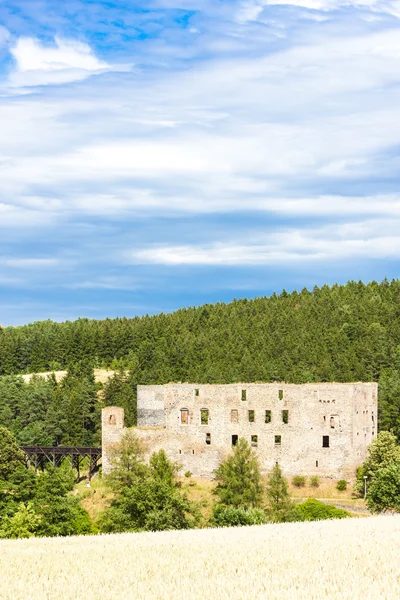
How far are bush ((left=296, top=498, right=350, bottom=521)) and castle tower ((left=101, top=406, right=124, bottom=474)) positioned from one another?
23.3 meters

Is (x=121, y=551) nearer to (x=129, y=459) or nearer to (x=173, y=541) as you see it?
(x=173, y=541)

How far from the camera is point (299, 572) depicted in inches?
1073

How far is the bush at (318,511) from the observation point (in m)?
68.7

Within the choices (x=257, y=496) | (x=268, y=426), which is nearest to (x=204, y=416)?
(x=268, y=426)

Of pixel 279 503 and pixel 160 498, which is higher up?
pixel 160 498

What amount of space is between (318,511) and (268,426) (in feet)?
60.3

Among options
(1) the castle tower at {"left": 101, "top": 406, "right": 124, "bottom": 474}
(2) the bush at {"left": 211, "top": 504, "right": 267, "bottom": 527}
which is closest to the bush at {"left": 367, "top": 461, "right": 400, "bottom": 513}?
(2) the bush at {"left": 211, "top": 504, "right": 267, "bottom": 527}

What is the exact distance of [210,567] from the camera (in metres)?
28.5

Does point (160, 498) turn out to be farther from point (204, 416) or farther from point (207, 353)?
point (207, 353)

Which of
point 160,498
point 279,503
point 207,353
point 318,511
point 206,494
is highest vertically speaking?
point 207,353

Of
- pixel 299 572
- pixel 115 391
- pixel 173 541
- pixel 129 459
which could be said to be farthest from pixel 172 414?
pixel 299 572

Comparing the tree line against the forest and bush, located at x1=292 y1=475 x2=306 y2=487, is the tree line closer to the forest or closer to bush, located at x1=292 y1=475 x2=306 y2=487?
bush, located at x1=292 y1=475 x2=306 y2=487

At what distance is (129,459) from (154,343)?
3133 inches

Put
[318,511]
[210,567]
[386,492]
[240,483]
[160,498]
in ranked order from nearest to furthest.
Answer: [210,567] → [160,498] → [386,492] → [318,511] → [240,483]
